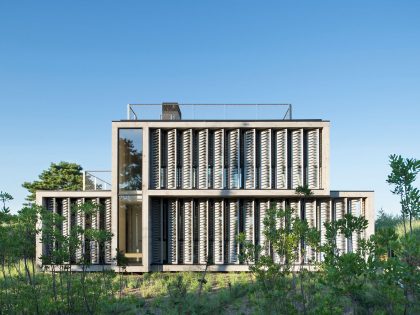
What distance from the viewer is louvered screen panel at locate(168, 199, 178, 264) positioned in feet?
53.1

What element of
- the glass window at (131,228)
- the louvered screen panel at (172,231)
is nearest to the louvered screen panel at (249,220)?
the louvered screen panel at (172,231)

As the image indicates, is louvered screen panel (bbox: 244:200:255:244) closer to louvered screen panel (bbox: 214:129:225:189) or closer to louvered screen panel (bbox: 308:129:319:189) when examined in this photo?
louvered screen panel (bbox: 214:129:225:189)

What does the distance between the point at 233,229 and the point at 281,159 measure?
14.2 ft

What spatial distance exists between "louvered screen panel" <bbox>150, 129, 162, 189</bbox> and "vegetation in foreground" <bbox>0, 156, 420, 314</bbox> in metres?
4.66

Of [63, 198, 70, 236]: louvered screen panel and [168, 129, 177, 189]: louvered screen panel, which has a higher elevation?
[168, 129, 177, 189]: louvered screen panel

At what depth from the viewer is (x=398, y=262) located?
5129 mm

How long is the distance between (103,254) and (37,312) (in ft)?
26.7

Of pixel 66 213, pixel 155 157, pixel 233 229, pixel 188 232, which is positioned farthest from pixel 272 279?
pixel 66 213

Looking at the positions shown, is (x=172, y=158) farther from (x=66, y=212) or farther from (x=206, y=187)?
(x=66, y=212)

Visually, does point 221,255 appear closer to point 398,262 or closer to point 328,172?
point 328,172

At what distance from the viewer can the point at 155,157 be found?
54.1ft

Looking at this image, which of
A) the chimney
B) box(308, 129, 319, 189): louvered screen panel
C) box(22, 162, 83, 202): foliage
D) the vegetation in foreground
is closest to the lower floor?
box(308, 129, 319, 189): louvered screen panel

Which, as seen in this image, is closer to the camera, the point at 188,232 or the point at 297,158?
the point at 188,232

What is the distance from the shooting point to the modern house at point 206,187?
52.5ft
